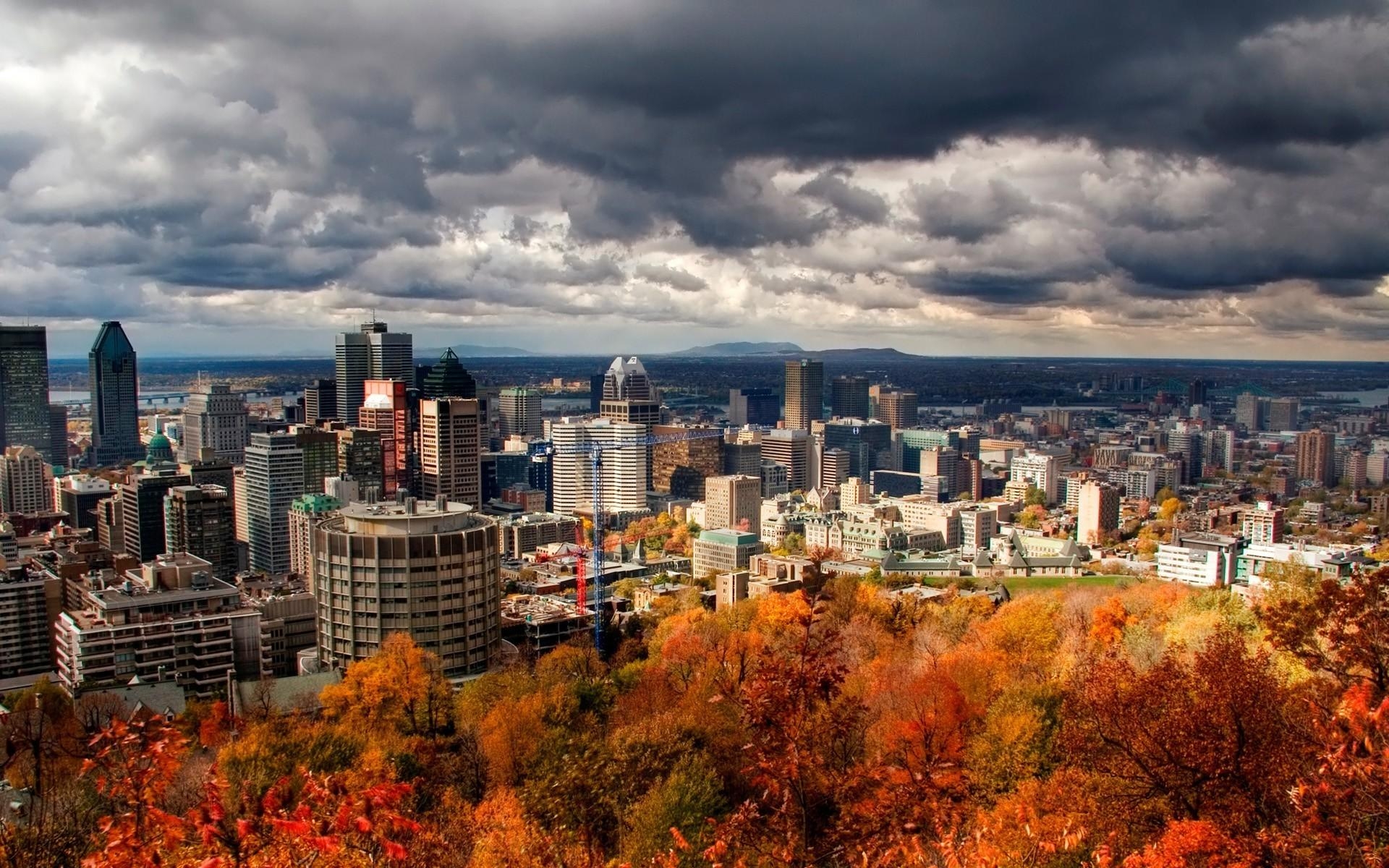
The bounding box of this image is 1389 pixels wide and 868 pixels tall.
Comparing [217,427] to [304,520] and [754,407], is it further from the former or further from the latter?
[754,407]

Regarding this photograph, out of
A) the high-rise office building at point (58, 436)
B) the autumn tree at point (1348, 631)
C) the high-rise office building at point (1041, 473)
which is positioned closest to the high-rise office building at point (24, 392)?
the high-rise office building at point (58, 436)

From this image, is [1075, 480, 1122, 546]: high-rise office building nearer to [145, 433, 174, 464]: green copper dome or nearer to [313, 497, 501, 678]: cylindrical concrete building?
[313, 497, 501, 678]: cylindrical concrete building

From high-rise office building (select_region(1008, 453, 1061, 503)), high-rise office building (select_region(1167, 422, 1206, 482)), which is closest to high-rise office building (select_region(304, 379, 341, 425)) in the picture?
high-rise office building (select_region(1008, 453, 1061, 503))

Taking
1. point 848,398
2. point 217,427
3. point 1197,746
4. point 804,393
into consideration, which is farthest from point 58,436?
point 1197,746

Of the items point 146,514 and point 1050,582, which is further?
point 146,514

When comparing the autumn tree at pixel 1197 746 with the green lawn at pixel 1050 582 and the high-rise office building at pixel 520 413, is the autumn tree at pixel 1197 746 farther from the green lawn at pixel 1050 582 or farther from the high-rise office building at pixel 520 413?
the high-rise office building at pixel 520 413

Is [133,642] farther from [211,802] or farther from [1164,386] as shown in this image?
[1164,386]

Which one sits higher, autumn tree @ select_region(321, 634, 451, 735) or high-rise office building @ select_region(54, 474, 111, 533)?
autumn tree @ select_region(321, 634, 451, 735)
